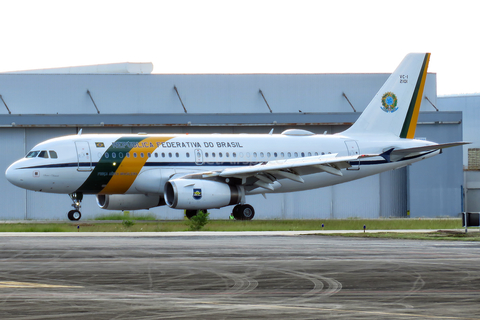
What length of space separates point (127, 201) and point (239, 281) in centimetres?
2507

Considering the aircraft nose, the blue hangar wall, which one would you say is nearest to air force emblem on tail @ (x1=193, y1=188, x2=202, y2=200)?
the aircraft nose

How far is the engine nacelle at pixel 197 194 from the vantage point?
3284cm

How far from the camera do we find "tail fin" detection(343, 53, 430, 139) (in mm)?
41094

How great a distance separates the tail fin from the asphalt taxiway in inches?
837

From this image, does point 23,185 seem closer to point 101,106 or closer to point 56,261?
point 101,106

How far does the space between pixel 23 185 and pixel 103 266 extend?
825 inches

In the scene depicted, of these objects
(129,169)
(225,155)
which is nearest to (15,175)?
(129,169)

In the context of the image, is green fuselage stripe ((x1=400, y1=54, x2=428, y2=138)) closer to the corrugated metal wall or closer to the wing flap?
the corrugated metal wall

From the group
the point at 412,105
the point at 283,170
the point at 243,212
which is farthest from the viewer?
the point at 412,105

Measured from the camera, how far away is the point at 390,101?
4166 cm

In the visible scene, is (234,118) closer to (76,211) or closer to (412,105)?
(412,105)

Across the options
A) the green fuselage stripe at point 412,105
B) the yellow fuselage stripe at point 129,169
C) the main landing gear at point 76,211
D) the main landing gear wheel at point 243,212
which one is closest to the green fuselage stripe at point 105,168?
the yellow fuselage stripe at point 129,169

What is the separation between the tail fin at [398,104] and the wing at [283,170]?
18.8 ft

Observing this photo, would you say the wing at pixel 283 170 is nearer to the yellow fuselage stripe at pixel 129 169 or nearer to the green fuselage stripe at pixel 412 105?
the yellow fuselage stripe at pixel 129 169
